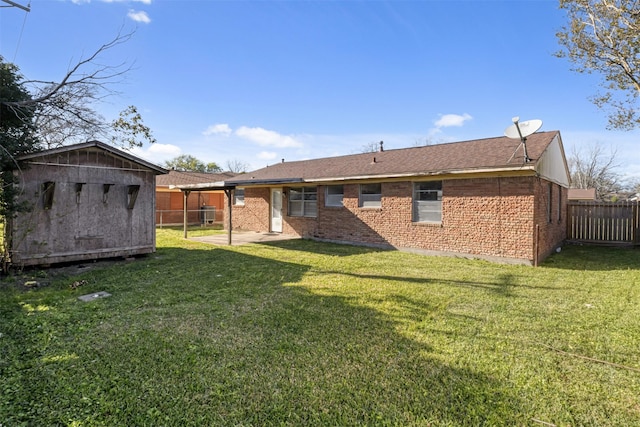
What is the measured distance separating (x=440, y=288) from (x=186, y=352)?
15.1ft

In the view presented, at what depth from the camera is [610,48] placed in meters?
10.5

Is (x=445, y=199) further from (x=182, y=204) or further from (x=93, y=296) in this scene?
(x=182, y=204)

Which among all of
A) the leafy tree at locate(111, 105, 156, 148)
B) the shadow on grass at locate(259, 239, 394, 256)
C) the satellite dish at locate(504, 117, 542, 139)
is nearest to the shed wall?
the leafy tree at locate(111, 105, 156, 148)

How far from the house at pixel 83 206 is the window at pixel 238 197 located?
26.2ft

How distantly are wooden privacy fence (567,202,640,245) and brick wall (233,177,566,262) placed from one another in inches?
32.9

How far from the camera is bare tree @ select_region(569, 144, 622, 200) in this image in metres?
35.5

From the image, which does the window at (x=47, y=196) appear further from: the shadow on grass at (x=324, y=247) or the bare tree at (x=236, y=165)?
the bare tree at (x=236, y=165)

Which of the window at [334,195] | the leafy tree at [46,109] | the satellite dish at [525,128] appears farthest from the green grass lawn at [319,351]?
the window at [334,195]

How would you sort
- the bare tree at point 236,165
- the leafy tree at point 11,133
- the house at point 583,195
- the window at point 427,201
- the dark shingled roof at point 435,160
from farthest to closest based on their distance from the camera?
the bare tree at point 236,165 < the house at point 583,195 < the window at point 427,201 < the dark shingled roof at point 435,160 < the leafy tree at point 11,133

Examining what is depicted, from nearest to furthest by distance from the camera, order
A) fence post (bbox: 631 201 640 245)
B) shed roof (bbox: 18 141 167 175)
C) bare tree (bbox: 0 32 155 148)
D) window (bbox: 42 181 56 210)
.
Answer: bare tree (bbox: 0 32 155 148)
shed roof (bbox: 18 141 167 175)
window (bbox: 42 181 56 210)
fence post (bbox: 631 201 640 245)

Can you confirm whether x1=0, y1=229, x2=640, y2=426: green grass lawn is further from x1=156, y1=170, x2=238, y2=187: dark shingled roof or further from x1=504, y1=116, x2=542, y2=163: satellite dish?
x1=156, y1=170, x2=238, y2=187: dark shingled roof

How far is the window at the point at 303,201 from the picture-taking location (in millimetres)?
14039

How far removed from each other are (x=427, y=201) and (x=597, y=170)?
38.1 metres

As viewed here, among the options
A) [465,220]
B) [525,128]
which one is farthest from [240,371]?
[525,128]
